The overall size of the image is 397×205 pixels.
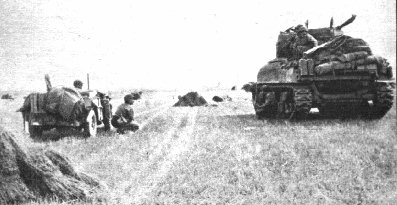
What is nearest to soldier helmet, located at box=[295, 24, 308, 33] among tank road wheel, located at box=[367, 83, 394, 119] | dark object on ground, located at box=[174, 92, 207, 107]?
tank road wheel, located at box=[367, 83, 394, 119]

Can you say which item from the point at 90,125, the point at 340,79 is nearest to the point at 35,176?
the point at 90,125

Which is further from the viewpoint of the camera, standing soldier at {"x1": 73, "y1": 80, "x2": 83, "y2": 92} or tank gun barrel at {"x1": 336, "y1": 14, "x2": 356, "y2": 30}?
tank gun barrel at {"x1": 336, "y1": 14, "x2": 356, "y2": 30}

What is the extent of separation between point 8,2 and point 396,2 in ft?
23.3

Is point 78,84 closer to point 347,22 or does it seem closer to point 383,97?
point 383,97

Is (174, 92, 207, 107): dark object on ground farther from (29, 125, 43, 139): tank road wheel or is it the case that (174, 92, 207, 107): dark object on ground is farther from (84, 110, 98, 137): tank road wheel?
(29, 125, 43, 139): tank road wheel

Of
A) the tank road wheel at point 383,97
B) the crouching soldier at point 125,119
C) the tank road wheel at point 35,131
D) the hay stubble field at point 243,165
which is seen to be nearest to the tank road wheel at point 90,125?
the hay stubble field at point 243,165

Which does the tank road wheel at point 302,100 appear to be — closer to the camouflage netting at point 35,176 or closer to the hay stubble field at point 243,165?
the hay stubble field at point 243,165

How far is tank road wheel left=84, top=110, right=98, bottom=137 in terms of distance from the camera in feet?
39.8

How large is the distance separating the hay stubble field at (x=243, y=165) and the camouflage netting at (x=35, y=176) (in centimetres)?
19

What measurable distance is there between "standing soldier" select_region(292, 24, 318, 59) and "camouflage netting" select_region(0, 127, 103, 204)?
12.2 m

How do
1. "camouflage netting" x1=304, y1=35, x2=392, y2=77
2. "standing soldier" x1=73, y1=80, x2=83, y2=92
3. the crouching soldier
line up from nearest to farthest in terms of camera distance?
"standing soldier" x1=73, y1=80, x2=83, y2=92 < the crouching soldier < "camouflage netting" x1=304, y1=35, x2=392, y2=77

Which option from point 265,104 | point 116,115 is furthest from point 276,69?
point 116,115

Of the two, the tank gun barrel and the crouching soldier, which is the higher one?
the tank gun barrel

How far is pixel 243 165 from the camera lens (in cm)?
774
